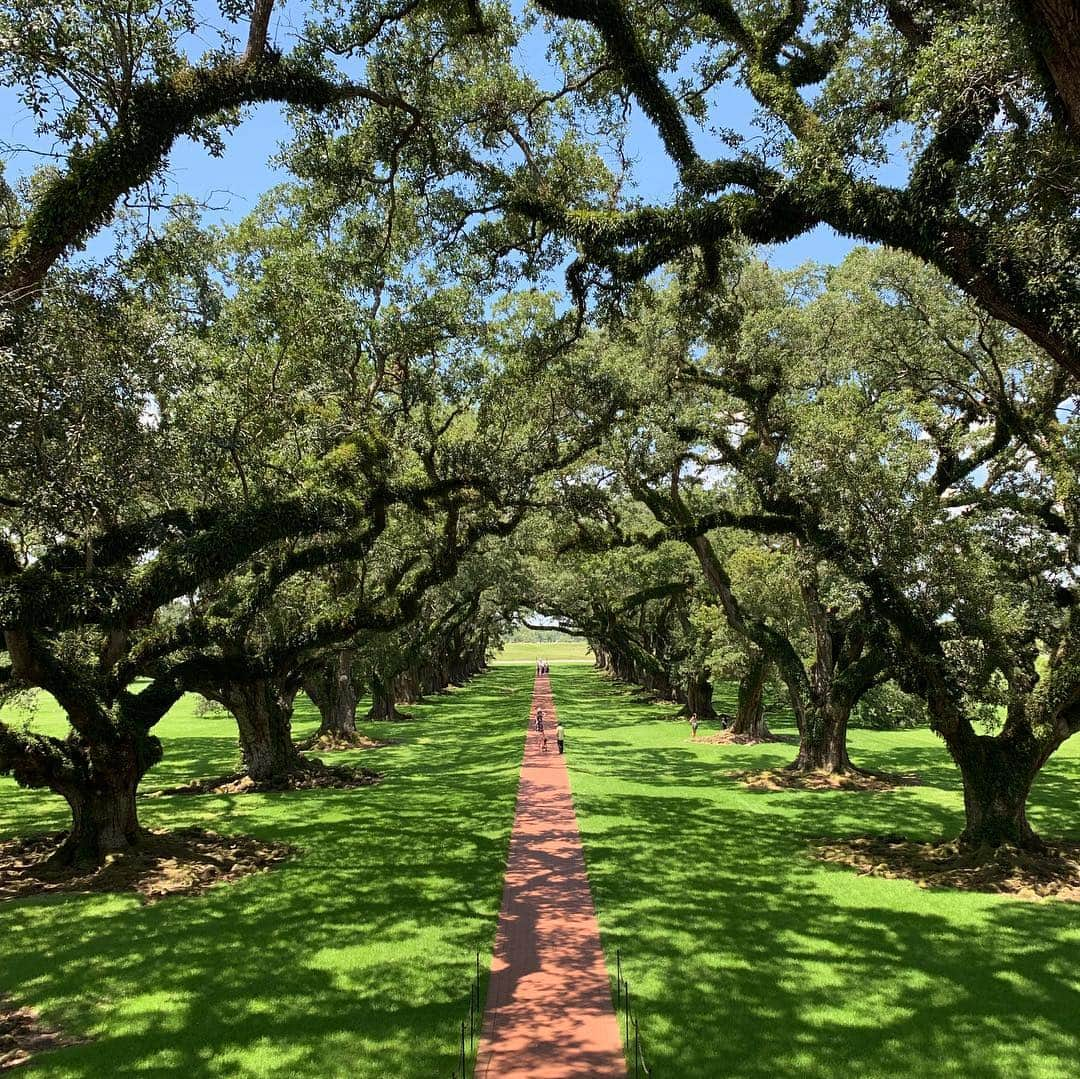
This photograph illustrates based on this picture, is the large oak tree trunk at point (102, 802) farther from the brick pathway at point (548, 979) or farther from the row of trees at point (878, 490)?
the row of trees at point (878, 490)

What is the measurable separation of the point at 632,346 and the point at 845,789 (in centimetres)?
1143

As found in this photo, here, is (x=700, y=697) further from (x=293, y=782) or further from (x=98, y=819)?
(x=98, y=819)

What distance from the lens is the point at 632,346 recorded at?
50.9ft

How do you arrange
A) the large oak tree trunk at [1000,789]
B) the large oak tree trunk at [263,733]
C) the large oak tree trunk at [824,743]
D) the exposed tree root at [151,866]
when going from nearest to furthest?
the exposed tree root at [151,866]
the large oak tree trunk at [1000,789]
the large oak tree trunk at [263,733]
the large oak tree trunk at [824,743]

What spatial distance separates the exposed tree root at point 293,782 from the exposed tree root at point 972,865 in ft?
38.1

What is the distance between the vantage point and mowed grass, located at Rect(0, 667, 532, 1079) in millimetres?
5949

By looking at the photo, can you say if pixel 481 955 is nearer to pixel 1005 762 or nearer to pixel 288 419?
pixel 1005 762

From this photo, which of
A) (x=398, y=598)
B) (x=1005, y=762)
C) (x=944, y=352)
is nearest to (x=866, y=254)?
(x=944, y=352)

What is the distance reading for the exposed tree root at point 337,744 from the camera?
24109 millimetres

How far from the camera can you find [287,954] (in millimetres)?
7875

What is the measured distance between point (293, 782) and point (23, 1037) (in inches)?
479

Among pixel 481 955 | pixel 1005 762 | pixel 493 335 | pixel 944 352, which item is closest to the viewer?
pixel 481 955

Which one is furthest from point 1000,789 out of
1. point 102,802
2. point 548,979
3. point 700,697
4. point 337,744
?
point 700,697

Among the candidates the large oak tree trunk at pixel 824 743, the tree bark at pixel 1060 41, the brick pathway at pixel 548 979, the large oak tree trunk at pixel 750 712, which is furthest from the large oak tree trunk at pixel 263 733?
the tree bark at pixel 1060 41
